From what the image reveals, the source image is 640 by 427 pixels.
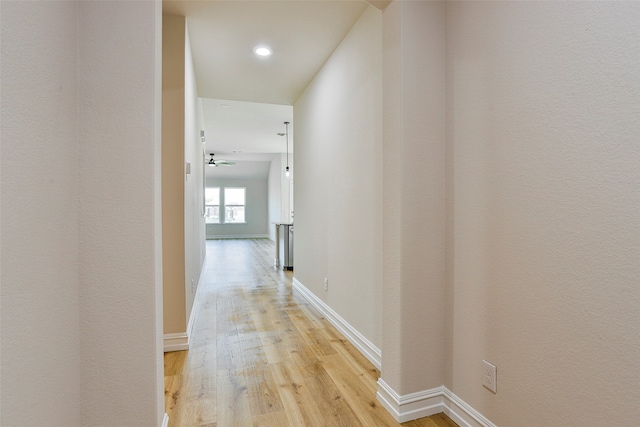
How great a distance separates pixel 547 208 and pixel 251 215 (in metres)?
12.4

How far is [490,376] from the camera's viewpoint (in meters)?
1.51

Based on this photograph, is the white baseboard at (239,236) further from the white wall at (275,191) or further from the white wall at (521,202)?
the white wall at (521,202)

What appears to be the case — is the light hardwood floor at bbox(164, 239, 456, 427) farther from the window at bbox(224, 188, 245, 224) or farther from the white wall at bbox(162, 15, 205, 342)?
the window at bbox(224, 188, 245, 224)

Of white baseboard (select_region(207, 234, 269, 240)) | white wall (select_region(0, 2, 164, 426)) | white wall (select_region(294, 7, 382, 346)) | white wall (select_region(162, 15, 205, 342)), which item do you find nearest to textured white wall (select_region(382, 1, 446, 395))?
white wall (select_region(294, 7, 382, 346))

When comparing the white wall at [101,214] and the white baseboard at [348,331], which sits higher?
the white wall at [101,214]

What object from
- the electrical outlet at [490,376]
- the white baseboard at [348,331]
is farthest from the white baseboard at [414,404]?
the white baseboard at [348,331]

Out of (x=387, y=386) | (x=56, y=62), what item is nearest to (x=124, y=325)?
(x=56, y=62)

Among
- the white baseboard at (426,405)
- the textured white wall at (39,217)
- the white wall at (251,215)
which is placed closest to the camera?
the textured white wall at (39,217)

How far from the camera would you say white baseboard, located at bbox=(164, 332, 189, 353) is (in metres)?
2.63

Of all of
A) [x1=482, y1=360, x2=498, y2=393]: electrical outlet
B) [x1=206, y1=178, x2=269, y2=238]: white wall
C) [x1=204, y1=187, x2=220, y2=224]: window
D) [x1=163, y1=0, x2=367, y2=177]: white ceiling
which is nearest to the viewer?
[x1=482, y1=360, x2=498, y2=393]: electrical outlet

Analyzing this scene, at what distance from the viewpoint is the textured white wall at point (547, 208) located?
1.03m

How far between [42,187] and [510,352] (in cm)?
182

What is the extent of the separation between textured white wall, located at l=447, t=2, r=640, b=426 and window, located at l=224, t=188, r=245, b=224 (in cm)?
1197

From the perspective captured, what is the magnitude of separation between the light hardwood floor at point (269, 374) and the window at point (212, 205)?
946cm
